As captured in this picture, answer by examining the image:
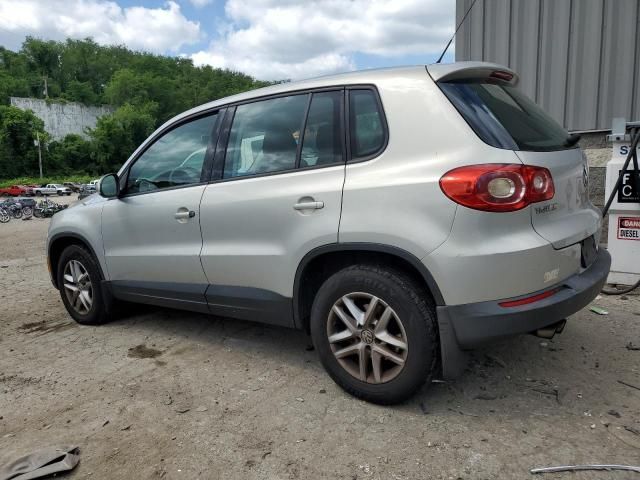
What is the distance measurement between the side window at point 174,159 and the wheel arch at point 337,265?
118 centimetres

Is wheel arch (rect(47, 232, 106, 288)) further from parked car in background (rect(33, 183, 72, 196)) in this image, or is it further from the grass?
the grass

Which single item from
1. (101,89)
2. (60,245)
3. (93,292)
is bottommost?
(93,292)

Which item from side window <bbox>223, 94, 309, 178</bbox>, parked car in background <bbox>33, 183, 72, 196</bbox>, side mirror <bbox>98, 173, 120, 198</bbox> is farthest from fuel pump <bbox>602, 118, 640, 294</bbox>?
parked car in background <bbox>33, 183, 72, 196</bbox>

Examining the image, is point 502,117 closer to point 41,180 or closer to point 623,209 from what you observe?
point 623,209

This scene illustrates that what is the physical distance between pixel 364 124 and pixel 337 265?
32.4 inches

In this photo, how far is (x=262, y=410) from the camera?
9.82 ft

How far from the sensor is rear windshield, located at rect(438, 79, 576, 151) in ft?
8.54

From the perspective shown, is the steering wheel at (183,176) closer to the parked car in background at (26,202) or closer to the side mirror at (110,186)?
the side mirror at (110,186)

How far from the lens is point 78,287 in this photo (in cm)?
468

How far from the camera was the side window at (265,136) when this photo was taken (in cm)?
326

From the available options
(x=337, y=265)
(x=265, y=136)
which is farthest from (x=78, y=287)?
(x=337, y=265)

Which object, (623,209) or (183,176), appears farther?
(623,209)

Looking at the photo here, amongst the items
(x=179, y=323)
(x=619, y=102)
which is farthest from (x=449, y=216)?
(x=619, y=102)

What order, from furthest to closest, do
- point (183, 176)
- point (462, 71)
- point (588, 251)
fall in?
point (183, 176), point (588, 251), point (462, 71)
